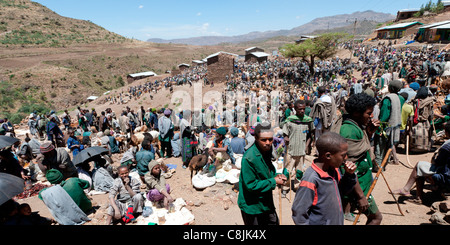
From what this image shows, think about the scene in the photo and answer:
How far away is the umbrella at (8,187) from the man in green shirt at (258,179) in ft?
9.24

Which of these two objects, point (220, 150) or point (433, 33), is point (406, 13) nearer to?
point (433, 33)

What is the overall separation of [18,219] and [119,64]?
54.5 m

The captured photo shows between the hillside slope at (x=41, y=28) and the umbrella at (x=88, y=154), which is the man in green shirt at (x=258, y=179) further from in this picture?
the hillside slope at (x=41, y=28)

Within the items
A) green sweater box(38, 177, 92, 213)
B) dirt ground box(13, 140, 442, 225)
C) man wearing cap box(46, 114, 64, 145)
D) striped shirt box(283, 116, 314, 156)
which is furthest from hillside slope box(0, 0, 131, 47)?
striped shirt box(283, 116, 314, 156)

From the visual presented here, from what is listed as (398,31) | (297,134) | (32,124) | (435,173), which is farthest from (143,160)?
(398,31)

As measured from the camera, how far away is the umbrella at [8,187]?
105 inches

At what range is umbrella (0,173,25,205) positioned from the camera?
2.66 metres

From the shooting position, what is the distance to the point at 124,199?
403 centimetres

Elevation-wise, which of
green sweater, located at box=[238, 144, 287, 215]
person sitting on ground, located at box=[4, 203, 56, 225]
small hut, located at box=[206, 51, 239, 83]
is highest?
small hut, located at box=[206, 51, 239, 83]

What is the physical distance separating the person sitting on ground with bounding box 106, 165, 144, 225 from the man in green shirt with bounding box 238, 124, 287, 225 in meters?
2.51

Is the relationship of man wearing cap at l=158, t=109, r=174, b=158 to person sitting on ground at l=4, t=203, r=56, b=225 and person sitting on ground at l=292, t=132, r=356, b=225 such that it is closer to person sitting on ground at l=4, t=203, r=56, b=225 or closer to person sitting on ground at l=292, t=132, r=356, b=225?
person sitting on ground at l=4, t=203, r=56, b=225

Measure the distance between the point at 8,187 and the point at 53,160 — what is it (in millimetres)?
1738
